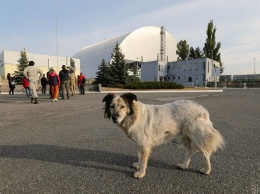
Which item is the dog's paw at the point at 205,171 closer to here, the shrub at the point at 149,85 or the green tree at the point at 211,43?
the shrub at the point at 149,85

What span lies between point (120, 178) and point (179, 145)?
1911 mm

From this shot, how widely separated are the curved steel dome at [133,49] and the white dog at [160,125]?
73.3 metres

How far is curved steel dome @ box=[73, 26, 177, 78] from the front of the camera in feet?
260

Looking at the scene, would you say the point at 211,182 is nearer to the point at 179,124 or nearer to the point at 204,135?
the point at 204,135

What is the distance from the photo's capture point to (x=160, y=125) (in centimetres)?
329

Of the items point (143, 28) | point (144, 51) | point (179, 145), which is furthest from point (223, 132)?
point (143, 28)

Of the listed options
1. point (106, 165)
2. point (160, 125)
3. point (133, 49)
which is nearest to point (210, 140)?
point (160, 125)

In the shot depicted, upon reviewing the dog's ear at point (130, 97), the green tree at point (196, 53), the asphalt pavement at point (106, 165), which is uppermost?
the green tree at point (196, 53)

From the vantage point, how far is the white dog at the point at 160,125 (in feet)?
10.4

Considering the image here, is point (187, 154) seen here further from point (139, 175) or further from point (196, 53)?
point (196, 53)

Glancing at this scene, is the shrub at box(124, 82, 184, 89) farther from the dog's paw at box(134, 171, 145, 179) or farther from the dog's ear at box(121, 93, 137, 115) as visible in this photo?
the dog's paw at box(134, 171, 145, 179)

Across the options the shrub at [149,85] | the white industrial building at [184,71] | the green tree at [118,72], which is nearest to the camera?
the shrub at [149,85]

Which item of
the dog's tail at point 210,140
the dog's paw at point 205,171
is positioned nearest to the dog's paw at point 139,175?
the dog's paw at point 205,171

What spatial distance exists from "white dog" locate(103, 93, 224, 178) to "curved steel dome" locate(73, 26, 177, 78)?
73.3 m
